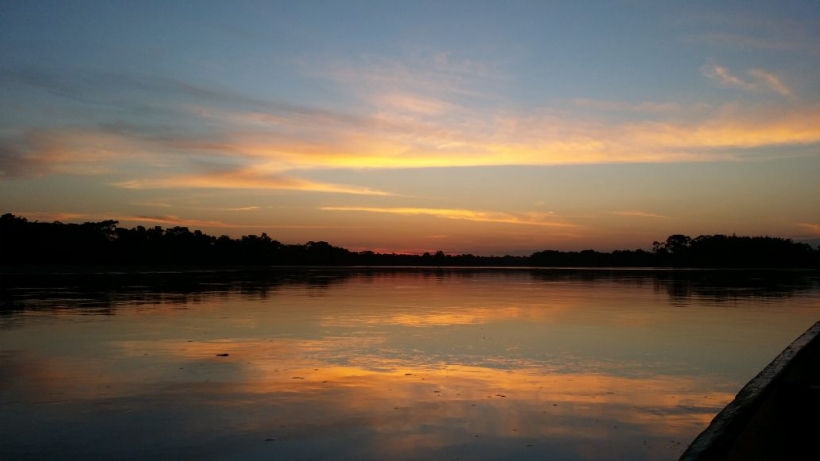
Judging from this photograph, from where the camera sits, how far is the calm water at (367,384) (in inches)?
271

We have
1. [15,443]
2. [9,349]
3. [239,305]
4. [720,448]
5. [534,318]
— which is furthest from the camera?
[239,305]

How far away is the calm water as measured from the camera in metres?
6.88

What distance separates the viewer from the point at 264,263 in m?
155

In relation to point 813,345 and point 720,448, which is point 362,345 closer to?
point 813,345

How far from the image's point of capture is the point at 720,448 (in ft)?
13.3

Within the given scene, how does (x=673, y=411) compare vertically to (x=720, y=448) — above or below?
below

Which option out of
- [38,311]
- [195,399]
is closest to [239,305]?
[38,311]

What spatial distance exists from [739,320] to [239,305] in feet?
56.8

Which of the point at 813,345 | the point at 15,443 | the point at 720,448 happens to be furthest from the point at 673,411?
the point at 15,443

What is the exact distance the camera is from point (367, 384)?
393 inches

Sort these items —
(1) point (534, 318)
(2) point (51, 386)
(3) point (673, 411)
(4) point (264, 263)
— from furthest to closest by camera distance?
1. (4) point (264, 263)
2. (1) point (534, 318)
3. (2) point (51, 386)
4. (3) point (673, 411)

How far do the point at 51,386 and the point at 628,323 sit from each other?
15.0 m

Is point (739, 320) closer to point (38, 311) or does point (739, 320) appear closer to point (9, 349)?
point (9, 349)

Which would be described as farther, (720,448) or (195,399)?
(195,399)
